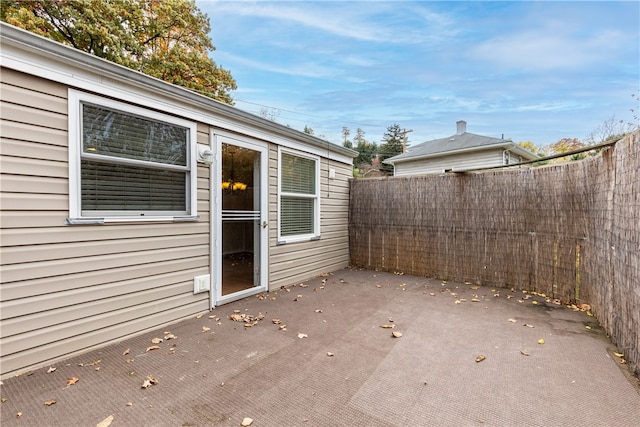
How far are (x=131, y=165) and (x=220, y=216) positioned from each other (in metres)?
1.13

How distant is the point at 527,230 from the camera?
434 centimetres

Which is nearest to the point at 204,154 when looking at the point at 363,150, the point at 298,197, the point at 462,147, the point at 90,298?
the point at 90,298

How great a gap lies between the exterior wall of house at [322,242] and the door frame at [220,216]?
104mm

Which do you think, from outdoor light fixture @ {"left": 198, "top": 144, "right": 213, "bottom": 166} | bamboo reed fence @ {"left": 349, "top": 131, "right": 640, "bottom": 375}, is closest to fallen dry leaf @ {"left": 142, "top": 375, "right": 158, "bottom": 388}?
outdoor light fixture @ {"left": 198, "top": 144, "right": 213, "bottom": 166}

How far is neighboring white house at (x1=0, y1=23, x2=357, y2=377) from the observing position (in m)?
2.12

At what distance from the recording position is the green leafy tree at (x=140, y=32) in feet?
25.3

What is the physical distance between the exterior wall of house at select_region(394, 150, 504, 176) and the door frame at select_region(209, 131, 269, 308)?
269 inches

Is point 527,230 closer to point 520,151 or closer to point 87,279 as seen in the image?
point 87,279

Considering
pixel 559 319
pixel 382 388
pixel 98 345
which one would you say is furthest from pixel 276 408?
pixel 559 319

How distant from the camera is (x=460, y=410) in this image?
173cm

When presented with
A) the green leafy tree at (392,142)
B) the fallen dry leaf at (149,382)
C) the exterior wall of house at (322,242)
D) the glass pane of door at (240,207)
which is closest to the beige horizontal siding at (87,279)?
the glass pane of door at (240,207)

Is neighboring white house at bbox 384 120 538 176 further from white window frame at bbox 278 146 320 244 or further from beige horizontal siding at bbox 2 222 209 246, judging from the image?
beige horizontal siding at bbox 2 222 209 246

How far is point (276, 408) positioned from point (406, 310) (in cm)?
223

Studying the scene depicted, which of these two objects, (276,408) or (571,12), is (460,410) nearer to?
(276,408)
